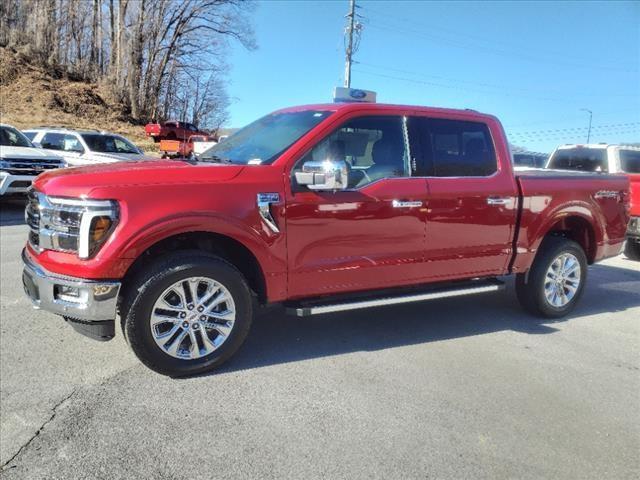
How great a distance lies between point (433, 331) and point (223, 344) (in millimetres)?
2061

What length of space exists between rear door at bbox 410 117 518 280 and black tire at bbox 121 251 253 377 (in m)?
1.76

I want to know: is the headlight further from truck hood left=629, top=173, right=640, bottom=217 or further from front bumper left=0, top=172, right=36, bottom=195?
front bumper left=0, top=172, right=36, bottom=195

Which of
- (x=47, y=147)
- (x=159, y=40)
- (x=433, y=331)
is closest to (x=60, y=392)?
(x=433, y=331)

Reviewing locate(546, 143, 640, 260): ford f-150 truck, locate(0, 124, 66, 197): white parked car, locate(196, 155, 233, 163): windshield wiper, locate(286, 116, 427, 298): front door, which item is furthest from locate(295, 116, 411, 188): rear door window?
locate(0, 124, 66, 197): white parked car

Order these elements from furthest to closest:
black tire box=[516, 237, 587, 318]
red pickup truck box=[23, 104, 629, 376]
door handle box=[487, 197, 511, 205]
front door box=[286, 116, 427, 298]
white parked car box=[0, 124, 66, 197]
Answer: white parked car box=[0, 124, 66, 197], black tire box=[516, 237, 587, 318], door handle box=[487, 197, 511, 205], front door box=[286, 116, 427, 298], red pickup truck box=[23, 104, 629, 376]

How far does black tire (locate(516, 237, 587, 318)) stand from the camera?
17.0 feet

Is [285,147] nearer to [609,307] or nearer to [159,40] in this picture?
[609,307]

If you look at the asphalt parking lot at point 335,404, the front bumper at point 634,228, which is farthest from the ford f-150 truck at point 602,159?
the asphalt parking lot at point 335,404

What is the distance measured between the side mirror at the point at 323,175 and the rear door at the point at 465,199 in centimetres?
102

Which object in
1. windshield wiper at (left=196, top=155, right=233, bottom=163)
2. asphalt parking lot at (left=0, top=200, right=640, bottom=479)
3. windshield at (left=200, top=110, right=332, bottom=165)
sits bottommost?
asphalt parking lot at (left=0, top=200, right=640, bottom=479)

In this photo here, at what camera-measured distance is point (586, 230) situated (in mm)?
5613

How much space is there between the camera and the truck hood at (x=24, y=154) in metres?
11.1

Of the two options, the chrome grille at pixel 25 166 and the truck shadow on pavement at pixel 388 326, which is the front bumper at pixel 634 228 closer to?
the truck shadow on pavement at pixel 388 326

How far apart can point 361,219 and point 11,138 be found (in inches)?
448
